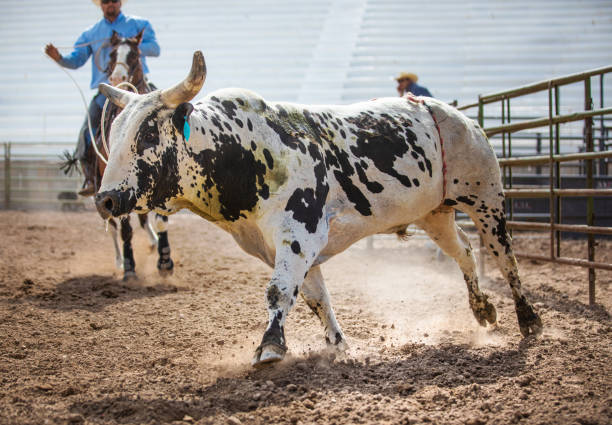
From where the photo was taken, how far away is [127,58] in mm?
5324

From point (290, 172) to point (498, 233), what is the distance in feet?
5.20

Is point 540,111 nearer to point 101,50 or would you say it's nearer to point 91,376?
point 101,50

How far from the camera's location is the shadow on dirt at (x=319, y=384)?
2.40 m

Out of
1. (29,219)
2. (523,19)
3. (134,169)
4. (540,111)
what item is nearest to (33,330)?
(134,169)

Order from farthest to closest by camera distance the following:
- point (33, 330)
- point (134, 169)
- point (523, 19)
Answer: point (523, 19) < point (33, 330) < point (134, 169)

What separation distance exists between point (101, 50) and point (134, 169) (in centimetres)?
347

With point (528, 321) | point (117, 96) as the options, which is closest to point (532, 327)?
point (528, 321)

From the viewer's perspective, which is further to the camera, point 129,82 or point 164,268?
point 164,268

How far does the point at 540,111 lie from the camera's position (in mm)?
16828

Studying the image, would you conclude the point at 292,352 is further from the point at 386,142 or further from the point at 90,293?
the point at 90,293

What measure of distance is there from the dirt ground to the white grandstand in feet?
44.3

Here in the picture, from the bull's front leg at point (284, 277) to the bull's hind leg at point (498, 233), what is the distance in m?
1.30

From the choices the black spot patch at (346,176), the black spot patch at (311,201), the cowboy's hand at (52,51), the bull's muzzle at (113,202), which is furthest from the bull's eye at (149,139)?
the cowboy's hand at (52,51)

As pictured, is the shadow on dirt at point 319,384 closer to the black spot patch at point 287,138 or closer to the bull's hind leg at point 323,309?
the bull's hind leg at point 323,309
